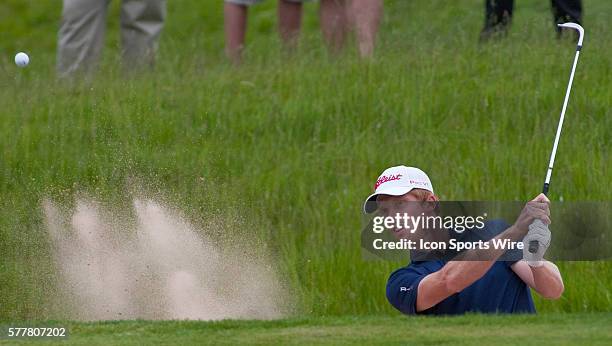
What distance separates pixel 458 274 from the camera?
5.64m

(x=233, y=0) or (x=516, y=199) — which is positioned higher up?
(x=233, y=0)

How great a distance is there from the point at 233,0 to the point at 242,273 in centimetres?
272

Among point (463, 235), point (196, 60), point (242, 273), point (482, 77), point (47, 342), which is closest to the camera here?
point (47, 342)

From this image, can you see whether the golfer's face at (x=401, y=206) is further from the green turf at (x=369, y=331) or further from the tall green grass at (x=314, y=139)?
the tall green grass at (x=314, y=139)

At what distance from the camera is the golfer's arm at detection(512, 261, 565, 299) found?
5.77 m

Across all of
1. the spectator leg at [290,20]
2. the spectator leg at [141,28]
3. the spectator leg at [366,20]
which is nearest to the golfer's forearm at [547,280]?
the spectator leg at [366,20]

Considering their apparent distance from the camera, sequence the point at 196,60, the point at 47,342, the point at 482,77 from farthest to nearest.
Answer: the point at 196,60 < the point at 482,77 < the point at 47,342

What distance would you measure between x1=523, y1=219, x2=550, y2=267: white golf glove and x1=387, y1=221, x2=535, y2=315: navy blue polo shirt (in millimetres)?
143

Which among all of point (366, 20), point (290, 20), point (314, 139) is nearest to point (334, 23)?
point (366, 20)

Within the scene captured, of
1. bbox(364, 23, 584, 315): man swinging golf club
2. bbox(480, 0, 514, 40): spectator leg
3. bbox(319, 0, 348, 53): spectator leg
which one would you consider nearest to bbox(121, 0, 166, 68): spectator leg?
bbox(319, 0, 348, 53): spectator leg

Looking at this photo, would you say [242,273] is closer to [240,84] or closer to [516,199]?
[516,199]

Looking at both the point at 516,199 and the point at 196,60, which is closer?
the point at 516,199

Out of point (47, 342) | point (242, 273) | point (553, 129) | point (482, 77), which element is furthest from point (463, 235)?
point (482, 77)

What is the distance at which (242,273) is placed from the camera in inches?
345
